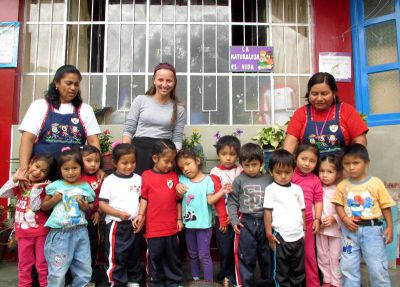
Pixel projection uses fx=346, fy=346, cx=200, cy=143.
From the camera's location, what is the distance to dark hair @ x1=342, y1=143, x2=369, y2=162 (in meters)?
2.59

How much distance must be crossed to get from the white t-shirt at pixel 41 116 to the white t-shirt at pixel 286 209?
1617mm

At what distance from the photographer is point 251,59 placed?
460cm

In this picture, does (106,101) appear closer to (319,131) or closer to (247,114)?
(247,114)

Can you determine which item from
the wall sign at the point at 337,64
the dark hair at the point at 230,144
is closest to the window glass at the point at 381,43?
the wall sign at the point at 337,64

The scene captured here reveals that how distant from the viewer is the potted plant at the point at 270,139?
3.85m

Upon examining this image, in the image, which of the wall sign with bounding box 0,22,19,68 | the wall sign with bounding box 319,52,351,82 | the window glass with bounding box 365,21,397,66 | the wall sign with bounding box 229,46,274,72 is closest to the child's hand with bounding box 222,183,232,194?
the wall sign with bounding box 229,46,274,72

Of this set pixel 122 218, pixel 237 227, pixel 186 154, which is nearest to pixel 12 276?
pixel 122 218

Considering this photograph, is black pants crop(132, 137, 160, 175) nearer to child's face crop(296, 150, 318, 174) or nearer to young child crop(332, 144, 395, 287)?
child's face crop(296, 150, 318, 174)

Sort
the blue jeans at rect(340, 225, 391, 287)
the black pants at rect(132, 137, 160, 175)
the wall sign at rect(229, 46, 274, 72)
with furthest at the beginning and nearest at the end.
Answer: the wall sign at rect(229, 46, 274, 72) → the black pants at rect(132, 137, 160, 175) → the blue jeans at rect(340, 225, 391, 287)

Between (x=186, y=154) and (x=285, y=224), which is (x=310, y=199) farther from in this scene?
(x=186, y=154)

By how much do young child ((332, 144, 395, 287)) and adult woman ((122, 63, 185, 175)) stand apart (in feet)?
4.85

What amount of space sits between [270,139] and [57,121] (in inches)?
87.5

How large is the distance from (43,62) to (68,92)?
1.99 meters

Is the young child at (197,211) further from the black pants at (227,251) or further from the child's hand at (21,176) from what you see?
the child's hand at (21,176)
